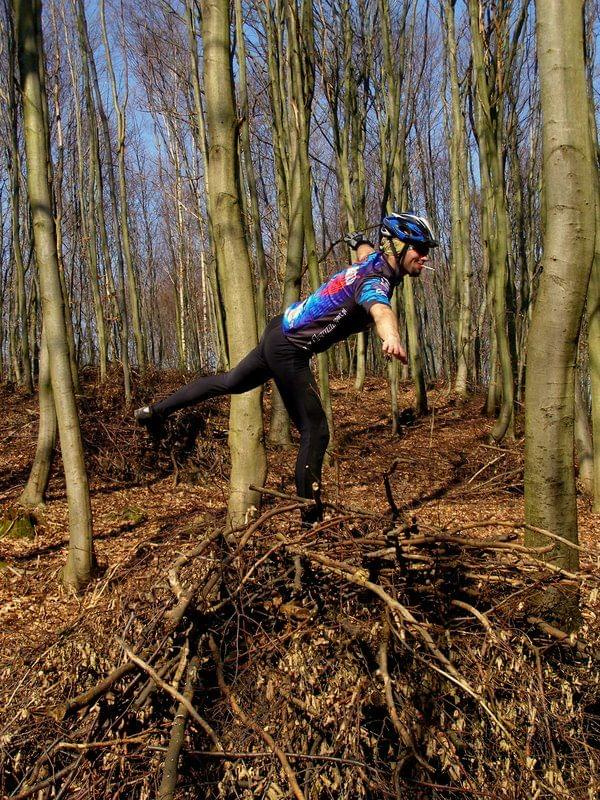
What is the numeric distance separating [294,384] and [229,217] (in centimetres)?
130

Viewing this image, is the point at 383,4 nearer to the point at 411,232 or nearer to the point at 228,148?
the point at 228,148

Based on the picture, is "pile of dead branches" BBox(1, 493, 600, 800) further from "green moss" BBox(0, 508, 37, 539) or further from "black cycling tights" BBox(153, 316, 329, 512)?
"green moss" BBox(0, 508, 37, 539)

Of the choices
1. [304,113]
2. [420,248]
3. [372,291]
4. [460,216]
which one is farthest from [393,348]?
[460,216]

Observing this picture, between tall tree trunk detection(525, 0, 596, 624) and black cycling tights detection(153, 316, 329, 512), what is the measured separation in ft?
4.07

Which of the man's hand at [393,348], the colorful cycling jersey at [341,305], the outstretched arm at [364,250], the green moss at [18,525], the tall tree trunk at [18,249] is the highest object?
the tall tree trunk at [18,249]

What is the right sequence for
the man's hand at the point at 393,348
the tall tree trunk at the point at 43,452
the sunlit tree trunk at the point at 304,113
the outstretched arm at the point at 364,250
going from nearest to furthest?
the man's hand at the point at 393,348
the outstretched arm at the point at 364,250
the tall tree trunk at the point at 43,452
the sunlit tree trunk at the point at 304,113

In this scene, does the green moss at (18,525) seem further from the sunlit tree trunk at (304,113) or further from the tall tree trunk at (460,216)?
the tall tree trunk at (460,216)

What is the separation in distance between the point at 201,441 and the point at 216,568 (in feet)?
19.5

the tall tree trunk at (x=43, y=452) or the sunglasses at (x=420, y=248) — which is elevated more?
the sunglasses at (x=420, y=248)

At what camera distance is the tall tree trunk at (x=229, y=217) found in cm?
437

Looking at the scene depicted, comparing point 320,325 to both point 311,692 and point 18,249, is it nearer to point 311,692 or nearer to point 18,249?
point 311,692

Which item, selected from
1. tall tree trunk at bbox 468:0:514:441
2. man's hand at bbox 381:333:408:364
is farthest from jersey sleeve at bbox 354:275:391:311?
tall tree trunk at bbox 468:0:514:441

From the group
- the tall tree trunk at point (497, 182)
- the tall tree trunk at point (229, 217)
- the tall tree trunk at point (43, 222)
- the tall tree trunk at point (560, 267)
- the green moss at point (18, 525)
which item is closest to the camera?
the tall tree trunk at point (560, 267)

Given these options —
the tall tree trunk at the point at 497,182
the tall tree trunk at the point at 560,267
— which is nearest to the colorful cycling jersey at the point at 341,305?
the tall tree trunk at the point at 560,267
